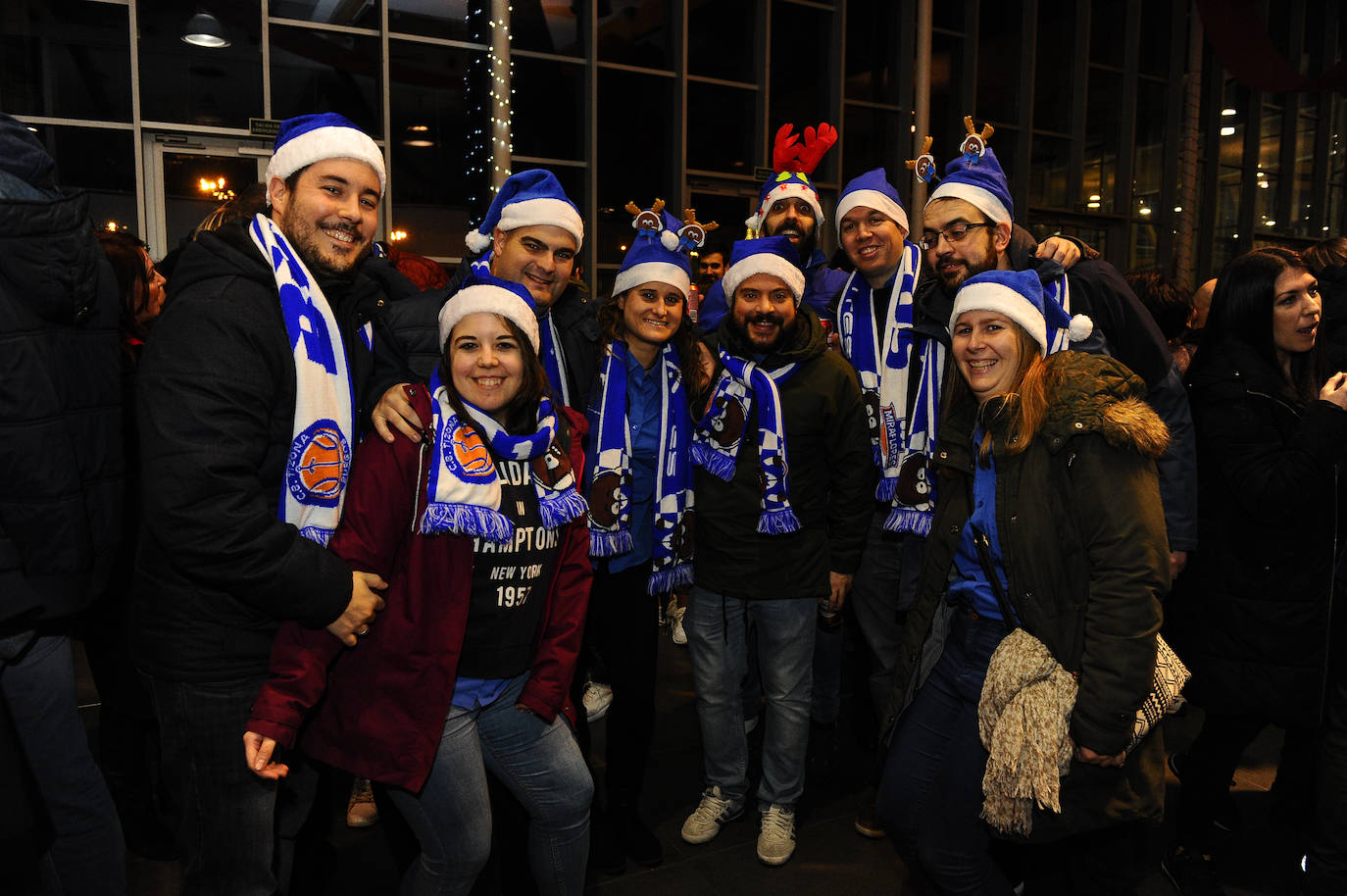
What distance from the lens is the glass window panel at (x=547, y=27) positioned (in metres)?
9.83

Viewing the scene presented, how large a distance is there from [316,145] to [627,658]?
1864 mm

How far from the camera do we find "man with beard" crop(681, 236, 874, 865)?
10.5 feet

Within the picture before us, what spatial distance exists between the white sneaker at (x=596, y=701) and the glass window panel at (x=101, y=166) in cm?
670

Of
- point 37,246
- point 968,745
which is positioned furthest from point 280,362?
point 968,745

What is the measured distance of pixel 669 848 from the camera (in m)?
3.29

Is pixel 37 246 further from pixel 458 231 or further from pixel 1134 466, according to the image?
pixel 458 231

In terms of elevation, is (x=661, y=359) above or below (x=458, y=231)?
below

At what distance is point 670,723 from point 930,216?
264cm

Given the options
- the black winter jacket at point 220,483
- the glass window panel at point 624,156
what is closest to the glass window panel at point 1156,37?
the glass window panel at point 624,156

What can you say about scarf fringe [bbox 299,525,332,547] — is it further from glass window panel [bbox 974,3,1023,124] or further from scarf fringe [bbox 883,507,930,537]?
glass window panel [bbox 974,3,1023,124]

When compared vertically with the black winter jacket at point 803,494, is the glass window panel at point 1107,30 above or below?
above

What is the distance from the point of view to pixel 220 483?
6.09 ft

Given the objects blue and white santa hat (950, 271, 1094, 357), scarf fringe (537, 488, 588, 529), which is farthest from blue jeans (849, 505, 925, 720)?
scarf fringe (537, 488, 588, 529)

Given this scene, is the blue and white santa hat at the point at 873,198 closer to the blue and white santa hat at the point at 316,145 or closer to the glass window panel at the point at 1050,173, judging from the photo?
the blue and white santa hat at the point at 316,145
